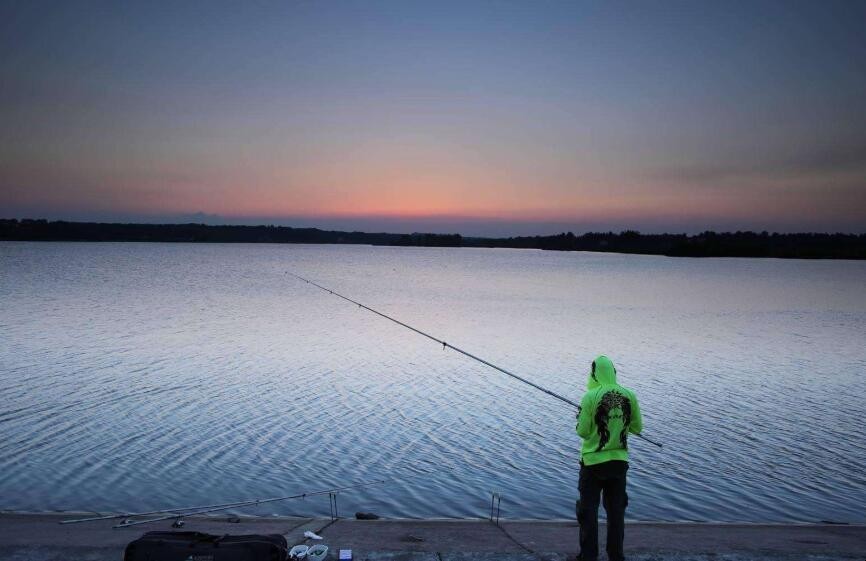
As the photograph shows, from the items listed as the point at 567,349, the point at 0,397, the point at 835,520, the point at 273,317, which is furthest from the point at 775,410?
the point at 273,317

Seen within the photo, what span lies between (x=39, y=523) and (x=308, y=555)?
4.31 metres

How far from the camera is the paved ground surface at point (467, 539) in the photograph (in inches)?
244

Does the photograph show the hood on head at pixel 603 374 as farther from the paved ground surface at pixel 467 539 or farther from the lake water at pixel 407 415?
the lake water at pixel 407 415

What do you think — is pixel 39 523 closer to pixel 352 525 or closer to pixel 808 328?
pixel 352 525

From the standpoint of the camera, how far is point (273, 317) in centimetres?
3662

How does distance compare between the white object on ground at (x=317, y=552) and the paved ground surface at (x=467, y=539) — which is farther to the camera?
the paved ground surface at (x=467, y=539)

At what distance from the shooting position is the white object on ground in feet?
19.8

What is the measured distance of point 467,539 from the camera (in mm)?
7152

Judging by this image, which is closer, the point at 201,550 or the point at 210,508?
the point at 201,550

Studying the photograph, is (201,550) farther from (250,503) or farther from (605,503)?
(250,503)

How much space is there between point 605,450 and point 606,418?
0.31m

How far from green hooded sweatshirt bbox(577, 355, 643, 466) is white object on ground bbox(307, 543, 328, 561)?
274cm

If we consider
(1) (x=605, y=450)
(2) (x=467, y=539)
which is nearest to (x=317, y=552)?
(2) (x=467, y=539)

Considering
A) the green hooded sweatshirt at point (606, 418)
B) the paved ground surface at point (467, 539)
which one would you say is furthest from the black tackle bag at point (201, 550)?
the green hooded sweatshirt at point (606, 418)
